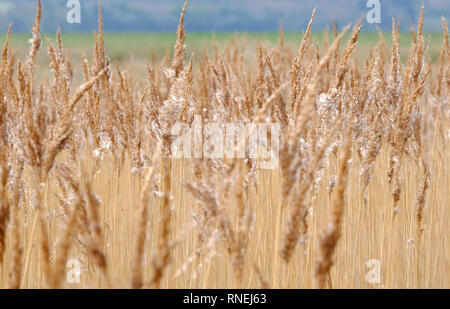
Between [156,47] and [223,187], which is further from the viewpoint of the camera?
[156,47]

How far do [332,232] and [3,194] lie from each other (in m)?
0.62

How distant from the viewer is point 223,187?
99 centimetres

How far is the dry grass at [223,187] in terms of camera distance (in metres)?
0.89

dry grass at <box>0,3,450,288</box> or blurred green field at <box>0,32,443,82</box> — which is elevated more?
blurred green field at <box>0,32,443,82</box>

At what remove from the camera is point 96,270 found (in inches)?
63.3

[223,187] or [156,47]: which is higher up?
[156,47]

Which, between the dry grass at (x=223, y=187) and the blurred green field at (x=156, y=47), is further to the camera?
the blurred green field at (x=156, y=47)

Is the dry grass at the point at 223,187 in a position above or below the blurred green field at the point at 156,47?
below

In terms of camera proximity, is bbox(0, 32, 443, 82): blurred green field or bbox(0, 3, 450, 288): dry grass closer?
bbox(0, 3, 450, 288): dry grass

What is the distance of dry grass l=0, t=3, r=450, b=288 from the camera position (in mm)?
889
